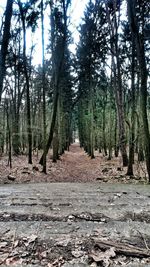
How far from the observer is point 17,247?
13.6 ft

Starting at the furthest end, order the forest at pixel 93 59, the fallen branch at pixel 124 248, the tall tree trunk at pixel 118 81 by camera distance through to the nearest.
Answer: the tall tree trunk at pixel 118 81 → the forest at pixel 93 59 → the fallen branch at pixel 124 248

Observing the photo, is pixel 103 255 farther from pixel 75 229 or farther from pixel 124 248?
pixel 75 229

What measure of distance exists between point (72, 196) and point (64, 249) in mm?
2748

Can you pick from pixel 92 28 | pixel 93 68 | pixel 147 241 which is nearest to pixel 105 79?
pixel 93 68

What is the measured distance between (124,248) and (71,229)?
0.96 meters

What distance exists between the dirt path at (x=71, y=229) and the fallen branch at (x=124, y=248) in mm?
15

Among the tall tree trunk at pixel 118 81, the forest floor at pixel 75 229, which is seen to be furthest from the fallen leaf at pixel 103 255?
the tall tree trunk at pixel 118 81

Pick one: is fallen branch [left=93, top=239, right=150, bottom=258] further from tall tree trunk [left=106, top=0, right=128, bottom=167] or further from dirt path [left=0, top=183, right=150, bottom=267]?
tall tree trunk [left=106, top=0, right=128, bottom=167]

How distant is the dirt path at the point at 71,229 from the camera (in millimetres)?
3881

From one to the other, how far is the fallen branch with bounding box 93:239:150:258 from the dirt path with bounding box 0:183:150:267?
1 cm

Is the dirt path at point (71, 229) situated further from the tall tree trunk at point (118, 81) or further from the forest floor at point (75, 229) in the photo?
the tall tree trunk at point (118, 81)

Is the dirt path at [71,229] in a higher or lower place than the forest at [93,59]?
lower

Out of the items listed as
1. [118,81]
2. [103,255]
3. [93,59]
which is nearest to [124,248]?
[103,255]

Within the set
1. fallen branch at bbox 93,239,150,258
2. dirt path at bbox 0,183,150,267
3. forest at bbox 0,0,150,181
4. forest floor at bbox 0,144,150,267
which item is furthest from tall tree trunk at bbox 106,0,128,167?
fallen branch at bbox 93,239,150,258
